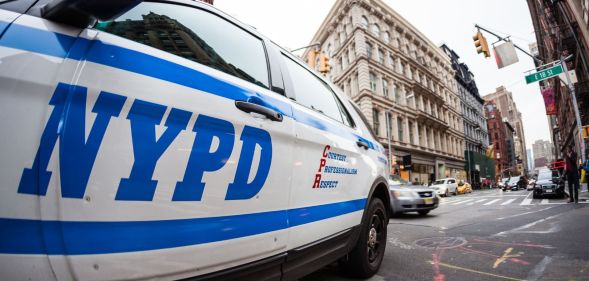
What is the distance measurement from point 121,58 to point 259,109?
2.11ft

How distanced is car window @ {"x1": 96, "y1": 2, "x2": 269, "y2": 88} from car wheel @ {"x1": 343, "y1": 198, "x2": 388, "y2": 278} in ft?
5.56

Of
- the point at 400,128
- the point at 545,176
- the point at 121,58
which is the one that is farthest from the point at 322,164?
the point at 400,128

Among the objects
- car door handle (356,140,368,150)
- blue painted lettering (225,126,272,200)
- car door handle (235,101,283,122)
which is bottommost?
blue painted lettering (225,126,272,200)

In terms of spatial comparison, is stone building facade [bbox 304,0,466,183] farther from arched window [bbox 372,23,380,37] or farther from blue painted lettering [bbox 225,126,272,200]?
blue painted lettering [bbox 225,126,272,200]

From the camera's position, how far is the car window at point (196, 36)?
1.20 metres

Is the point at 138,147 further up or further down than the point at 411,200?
further up

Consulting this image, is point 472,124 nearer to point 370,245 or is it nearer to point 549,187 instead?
point 549,187

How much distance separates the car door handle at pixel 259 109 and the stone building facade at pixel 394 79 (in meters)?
22.4

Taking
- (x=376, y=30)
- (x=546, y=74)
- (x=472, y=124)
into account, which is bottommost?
(x=546, y=74)

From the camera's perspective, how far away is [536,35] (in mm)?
35656

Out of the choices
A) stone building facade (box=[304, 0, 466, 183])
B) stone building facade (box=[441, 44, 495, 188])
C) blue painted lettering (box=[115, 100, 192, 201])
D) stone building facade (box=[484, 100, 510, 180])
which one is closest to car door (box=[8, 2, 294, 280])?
blue painted lettering (box=[115, 100, 192, 201])

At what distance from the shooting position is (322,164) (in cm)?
194

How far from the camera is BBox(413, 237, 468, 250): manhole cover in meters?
3.99

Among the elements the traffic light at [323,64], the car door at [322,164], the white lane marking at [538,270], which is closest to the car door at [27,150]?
the car door at [322,164]
